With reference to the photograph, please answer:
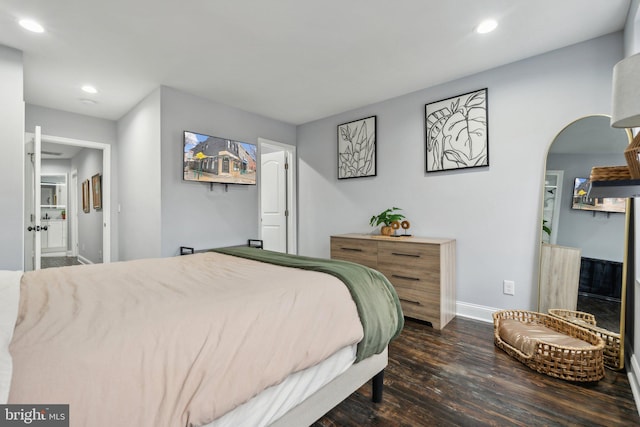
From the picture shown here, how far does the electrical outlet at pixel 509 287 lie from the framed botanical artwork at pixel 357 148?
1.86 m

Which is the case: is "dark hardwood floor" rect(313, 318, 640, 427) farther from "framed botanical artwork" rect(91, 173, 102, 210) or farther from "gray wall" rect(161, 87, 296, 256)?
"framed botanical artwork" rect(91, 173, 102, 210)

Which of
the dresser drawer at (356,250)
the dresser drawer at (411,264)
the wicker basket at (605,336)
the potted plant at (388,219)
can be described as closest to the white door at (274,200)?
the dresser drawer at (356,250)

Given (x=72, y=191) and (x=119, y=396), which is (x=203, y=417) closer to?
(x=119, y=396)

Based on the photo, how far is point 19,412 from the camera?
2.11 ft

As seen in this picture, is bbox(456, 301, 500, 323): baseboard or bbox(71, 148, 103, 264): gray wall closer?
bbox(456, 301, 500, 323): baseboard

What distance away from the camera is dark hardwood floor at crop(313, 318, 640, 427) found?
1.54 meters

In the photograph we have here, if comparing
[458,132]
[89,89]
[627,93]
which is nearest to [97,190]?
[89,89]

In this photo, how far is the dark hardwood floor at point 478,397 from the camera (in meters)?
1.54

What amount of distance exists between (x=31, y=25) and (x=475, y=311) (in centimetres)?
451

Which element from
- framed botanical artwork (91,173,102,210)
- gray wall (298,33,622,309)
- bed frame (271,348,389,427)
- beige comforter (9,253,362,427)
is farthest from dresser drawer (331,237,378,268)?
framed botanical artwork (91,173,102,210)

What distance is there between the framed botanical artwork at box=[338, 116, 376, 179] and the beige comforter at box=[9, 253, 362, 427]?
255 cm

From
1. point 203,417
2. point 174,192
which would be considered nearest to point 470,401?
point 203,417

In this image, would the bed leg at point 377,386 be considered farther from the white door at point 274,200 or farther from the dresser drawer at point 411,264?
the white door at point 274,200

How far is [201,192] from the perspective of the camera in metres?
3.61
